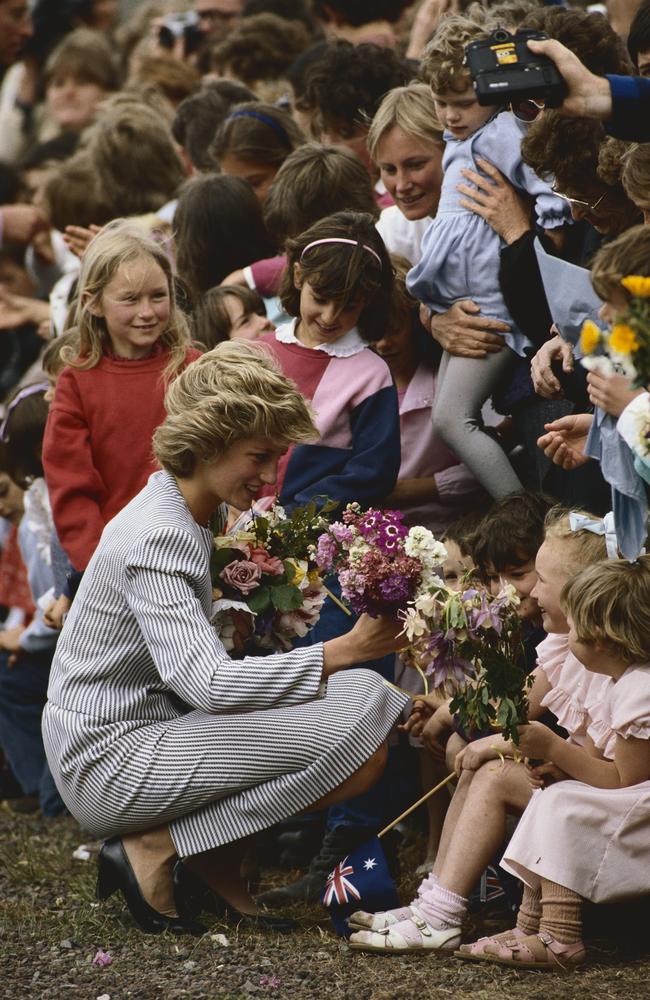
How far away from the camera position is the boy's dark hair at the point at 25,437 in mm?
6516

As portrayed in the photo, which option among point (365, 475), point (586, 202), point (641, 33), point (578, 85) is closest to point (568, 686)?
→ point (365, 475)

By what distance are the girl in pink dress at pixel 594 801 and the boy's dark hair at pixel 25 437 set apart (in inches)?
121

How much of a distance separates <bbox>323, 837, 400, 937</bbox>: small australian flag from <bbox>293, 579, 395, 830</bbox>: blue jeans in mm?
376

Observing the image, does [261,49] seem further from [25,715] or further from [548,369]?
[548,369]

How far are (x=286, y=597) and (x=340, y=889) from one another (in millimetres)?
902

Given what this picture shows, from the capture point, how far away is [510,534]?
4855mm

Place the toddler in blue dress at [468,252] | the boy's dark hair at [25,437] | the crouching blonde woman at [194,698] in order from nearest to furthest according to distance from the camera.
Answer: the crouching blonde woman at [194,698] → the toddler in blue dress at [468,252] → the boy's dark hair at [25,437]

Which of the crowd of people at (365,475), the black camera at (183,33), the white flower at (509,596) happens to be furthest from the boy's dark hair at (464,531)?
the black camera at (183,33)

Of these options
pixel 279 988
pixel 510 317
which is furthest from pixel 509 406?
pixel 279 988

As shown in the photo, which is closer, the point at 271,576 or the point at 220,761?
the point at 220,761

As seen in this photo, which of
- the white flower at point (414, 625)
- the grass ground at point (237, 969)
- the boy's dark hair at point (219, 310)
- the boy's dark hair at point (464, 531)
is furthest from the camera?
the boy's dark hair at point (219, 310)

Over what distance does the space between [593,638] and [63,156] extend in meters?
6.18

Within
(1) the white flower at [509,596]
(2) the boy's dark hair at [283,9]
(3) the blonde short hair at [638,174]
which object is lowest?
(1) the white flower at [509,596]

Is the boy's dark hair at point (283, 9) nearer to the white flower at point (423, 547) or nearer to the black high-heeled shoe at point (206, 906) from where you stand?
the white flower at point (423, 547)
